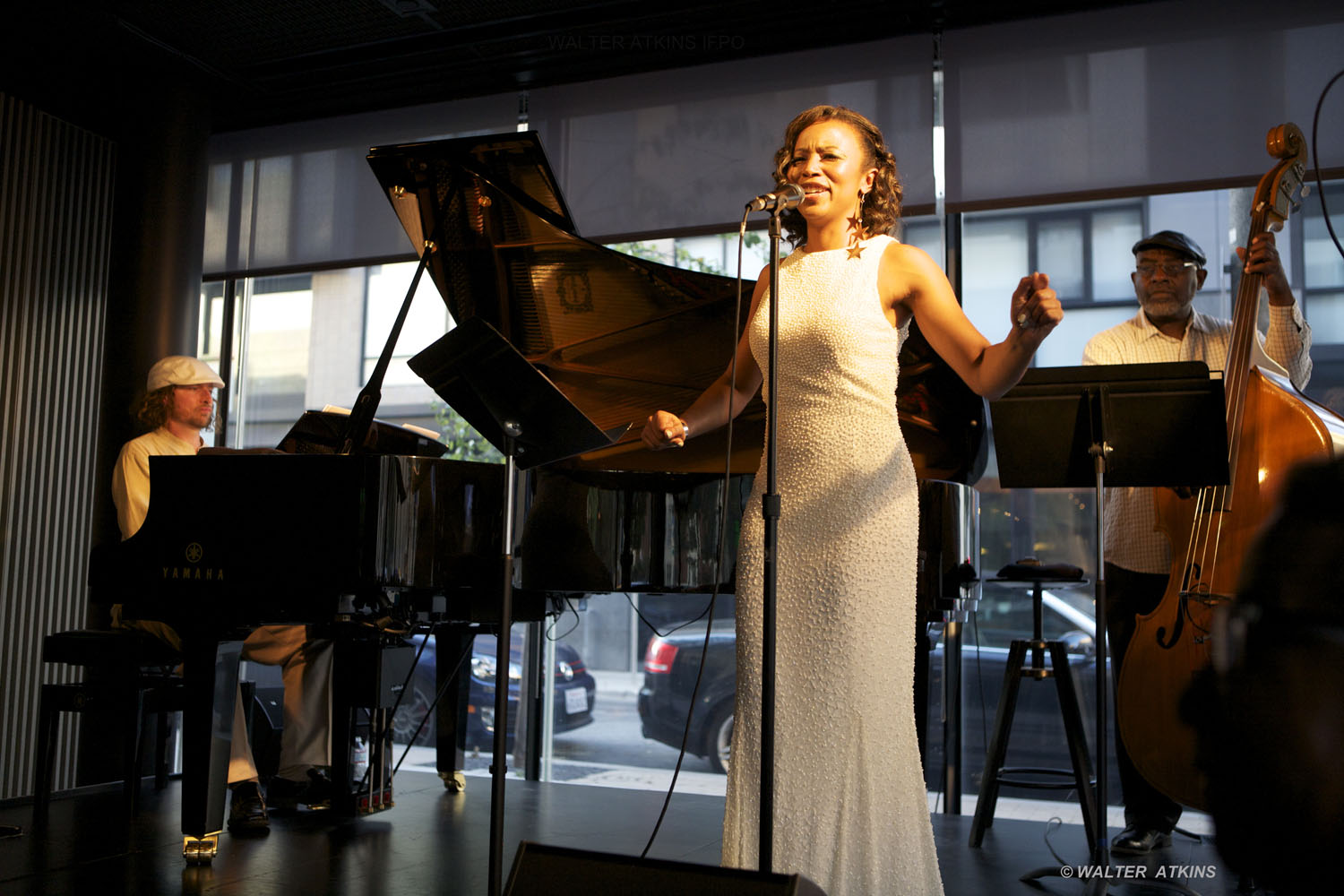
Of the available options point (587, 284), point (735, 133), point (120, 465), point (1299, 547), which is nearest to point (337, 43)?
point (735, 133)

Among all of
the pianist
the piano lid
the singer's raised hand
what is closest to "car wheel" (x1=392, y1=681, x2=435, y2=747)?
the pianist

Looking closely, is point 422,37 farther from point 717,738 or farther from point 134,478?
point 717,738

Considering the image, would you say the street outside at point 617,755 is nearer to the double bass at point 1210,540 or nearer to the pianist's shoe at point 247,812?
the pianist's shoe at point 247,812

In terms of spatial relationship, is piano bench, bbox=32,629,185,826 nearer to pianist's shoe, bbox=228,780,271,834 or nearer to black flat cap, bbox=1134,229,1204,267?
pianist's shoe, bbox=228,780,271,834

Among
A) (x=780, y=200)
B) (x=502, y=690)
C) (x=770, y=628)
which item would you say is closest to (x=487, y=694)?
(x=502, y=690)

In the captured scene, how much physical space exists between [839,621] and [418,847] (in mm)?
2282

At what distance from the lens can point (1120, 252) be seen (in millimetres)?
4680

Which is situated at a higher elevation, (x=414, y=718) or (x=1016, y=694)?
(x=1016, y=694)

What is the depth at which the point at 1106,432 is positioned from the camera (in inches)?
108

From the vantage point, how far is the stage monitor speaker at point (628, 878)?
1.54m

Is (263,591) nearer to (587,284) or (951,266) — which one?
(587,284)

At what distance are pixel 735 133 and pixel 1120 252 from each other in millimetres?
1745

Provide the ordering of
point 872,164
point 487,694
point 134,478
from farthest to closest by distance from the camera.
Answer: point 487,694 → point 134,478 → point 872,164

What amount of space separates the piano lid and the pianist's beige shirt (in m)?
1.54
